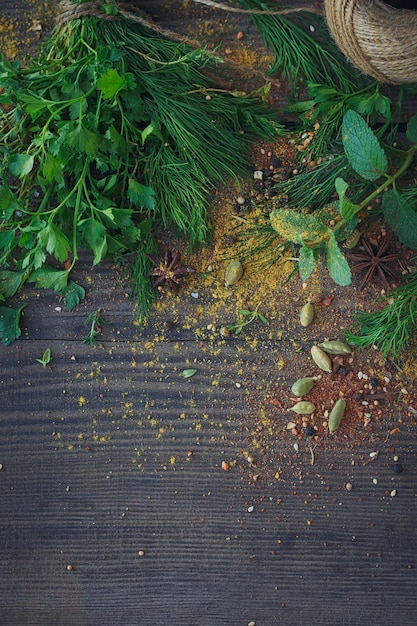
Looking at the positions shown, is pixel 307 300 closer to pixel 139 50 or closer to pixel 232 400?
pixel 232 400

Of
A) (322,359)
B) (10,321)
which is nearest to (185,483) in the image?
(322,359)

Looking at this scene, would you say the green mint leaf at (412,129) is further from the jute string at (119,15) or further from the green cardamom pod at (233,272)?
the green cardamom pod at (233,272)

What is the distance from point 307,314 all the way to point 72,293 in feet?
1.94

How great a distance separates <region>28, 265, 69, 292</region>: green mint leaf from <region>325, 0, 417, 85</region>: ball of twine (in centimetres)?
83

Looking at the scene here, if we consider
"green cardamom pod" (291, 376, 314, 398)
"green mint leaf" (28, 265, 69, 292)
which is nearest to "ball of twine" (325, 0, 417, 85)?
"green cardamom pod" (291, 376, 314, 398)

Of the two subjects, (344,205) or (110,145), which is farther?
(110,145)

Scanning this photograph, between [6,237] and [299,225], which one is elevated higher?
[299,225]

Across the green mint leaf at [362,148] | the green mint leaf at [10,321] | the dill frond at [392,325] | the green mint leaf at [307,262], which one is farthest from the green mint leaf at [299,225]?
the green mint leaf at [10,321]

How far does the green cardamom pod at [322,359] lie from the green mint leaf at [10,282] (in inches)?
29.5

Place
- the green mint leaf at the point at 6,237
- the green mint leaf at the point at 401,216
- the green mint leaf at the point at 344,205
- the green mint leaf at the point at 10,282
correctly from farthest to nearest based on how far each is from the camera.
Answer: the green mint leaf at the point at 10,282, the green mint leaf at the point at 6,237, the green mint leaf at the point at 401,216, the green mint leaf at the point at 344,205

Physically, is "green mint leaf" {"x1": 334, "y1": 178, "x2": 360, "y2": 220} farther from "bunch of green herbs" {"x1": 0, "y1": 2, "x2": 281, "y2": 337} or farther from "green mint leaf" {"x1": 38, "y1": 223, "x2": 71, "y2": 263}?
"green mint leaf" {"x1": 38, "y1": 223, "x2": 71, "y2": 263}

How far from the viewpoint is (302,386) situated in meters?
1.59

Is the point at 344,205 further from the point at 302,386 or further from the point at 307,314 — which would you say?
the point at 302,386

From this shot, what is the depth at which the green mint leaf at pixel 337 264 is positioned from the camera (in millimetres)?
1339
